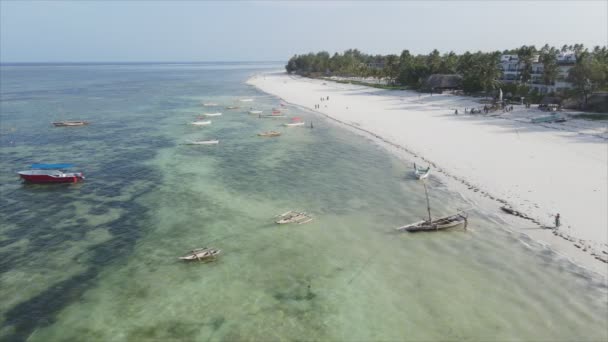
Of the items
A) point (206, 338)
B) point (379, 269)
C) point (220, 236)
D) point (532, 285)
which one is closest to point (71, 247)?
point (220, 236)

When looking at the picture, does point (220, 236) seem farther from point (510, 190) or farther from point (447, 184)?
point (510, 190)

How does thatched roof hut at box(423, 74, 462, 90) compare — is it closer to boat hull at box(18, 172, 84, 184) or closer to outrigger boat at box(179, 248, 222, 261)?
boat hull at box(18, 172, 84, 184)

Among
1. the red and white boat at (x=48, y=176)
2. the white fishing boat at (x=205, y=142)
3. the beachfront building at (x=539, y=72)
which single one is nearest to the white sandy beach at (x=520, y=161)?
the beachfront building at (x=539, y=72)

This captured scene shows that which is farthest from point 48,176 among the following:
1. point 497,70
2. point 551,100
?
point 497,70

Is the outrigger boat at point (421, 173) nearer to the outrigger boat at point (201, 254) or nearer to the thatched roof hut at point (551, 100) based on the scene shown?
the outrigger boat at point (201, 254)

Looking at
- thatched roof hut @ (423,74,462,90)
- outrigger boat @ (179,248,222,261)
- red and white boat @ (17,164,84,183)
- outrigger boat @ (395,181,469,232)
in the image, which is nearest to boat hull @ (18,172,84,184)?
red and white boat @ (17,164,84,183)

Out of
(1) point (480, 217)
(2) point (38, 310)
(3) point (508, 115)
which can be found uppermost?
(3) point (508, 115)
